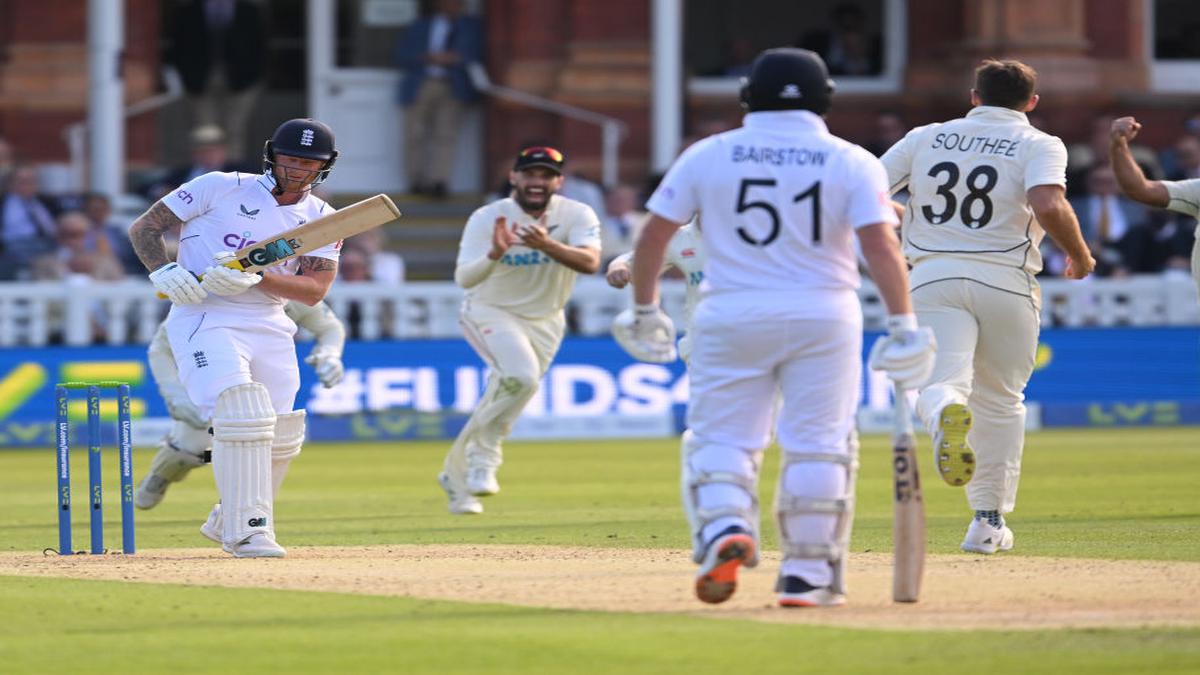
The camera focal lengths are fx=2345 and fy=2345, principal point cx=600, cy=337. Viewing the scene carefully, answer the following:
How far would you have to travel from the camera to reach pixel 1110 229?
64.3 ft

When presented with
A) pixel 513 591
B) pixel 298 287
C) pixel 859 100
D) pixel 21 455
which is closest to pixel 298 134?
pixel 298 287

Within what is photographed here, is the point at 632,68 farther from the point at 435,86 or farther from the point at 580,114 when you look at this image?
the point at 435,86

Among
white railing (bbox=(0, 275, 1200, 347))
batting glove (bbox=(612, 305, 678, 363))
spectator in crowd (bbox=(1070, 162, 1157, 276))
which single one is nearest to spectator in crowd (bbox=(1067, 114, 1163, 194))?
spectator in crowd (bbox=(1070, 162, 1157, 276))

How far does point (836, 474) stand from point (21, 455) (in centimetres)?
1051

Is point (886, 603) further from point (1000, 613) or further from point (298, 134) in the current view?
point (298, 134)

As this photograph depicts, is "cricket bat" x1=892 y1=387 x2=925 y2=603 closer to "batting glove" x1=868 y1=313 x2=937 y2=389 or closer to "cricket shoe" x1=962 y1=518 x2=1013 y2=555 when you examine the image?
"batting glove" x1=868 y1=313 x2=937 y2=389

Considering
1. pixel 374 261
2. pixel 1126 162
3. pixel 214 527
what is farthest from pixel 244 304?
pixel 374 261

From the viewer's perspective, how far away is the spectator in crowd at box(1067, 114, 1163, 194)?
64.7ft

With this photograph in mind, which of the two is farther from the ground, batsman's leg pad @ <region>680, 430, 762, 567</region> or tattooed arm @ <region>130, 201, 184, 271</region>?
tattooed arm @ <region>130, 201, 184, 271</region>

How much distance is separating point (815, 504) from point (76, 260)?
11715 millimetres

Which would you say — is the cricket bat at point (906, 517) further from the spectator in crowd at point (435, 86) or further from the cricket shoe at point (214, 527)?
the spectator in crowd at point (435, 86)

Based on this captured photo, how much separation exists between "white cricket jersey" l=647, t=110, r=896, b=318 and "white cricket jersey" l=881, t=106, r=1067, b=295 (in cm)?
194

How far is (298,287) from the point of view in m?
9.41

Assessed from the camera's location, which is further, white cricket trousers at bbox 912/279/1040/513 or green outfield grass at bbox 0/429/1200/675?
white cricket trousers at bbox 912/279/1040/513
